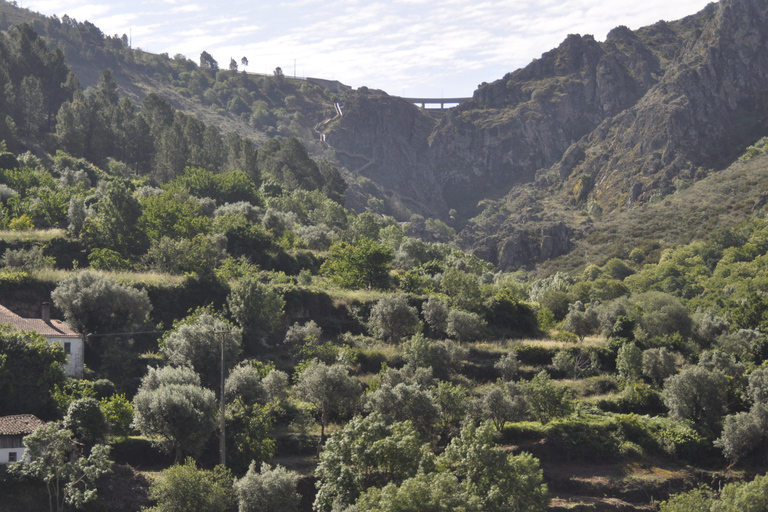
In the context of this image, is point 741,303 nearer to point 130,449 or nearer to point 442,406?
point 442,406

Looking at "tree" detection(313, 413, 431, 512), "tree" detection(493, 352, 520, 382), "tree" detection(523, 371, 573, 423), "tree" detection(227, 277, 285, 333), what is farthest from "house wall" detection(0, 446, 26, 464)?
"tree" detection(493, 352, 520, 382)

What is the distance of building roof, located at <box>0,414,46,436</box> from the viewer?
114ft

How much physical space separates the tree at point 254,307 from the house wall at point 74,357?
12058 mm

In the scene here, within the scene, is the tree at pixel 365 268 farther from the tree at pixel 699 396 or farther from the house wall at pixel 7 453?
the house wall at pixel 7 453

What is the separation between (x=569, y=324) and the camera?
65.2 metres

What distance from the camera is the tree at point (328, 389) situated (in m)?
43.3

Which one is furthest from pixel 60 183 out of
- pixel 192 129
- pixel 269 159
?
pixel 269 159

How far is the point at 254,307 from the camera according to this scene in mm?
55344

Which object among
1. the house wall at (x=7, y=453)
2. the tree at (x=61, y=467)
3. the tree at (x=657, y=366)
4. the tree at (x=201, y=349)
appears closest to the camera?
the tree at (x=61, y=467)

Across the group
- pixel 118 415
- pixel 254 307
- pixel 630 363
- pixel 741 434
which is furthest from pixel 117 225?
pixel 741 434

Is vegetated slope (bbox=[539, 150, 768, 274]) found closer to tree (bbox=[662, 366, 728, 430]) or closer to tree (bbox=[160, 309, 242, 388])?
tree (bbox=[662, 366, 728, 430])

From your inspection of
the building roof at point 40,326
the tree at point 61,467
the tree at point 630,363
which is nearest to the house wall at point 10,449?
the tree at point 61,467

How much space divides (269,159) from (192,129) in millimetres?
18378

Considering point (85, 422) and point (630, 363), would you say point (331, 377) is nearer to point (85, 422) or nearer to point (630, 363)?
point (85, 422)
